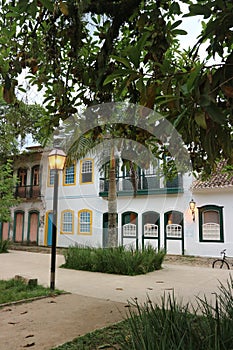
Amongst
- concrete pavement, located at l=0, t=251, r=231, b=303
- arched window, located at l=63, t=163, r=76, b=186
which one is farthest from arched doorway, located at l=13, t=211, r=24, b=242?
concrete pavement, located at l=0, t=251, r=231, b=303

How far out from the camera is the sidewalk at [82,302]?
3.43m

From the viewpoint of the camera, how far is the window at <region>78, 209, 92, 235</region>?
15.5 meters

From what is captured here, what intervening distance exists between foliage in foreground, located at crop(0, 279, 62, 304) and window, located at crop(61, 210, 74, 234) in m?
9.05

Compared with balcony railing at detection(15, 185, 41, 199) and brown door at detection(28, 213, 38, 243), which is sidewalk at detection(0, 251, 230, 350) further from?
balcony railing at detection(15, 185, 41, 199)

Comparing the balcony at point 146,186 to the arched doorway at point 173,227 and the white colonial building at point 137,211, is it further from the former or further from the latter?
the arched doorway at point 173,227

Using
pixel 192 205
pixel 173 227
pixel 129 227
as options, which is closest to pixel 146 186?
pixel 129 227

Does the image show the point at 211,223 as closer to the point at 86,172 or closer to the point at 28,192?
the point at 86,172

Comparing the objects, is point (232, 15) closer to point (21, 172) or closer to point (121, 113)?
point (121, 113)

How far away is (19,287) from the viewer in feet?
19.4

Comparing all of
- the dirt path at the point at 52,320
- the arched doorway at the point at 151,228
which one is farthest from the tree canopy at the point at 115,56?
the arched doorway at the point at 151,228

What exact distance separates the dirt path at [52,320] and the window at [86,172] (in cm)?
991

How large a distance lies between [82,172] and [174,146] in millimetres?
11891

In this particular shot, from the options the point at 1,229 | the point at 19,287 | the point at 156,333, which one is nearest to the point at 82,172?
the point at 1,229

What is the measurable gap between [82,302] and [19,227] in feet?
48.7
